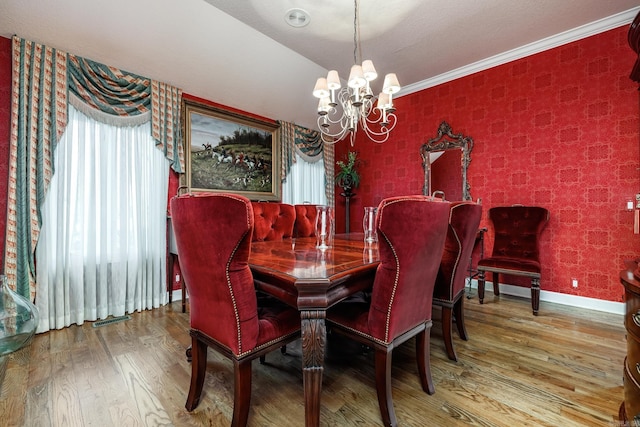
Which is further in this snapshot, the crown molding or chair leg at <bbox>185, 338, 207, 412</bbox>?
the crown molding

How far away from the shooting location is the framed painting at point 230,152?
131 inches

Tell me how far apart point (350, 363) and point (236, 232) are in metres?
1.38

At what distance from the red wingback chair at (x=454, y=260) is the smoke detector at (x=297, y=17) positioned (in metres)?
2.33

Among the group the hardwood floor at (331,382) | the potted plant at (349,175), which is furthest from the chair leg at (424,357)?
the potted plant at (349,175)

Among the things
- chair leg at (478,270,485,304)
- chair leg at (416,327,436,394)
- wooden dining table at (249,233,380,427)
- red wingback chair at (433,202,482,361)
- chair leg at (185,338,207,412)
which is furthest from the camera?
chair leg at (478,270,485,304)

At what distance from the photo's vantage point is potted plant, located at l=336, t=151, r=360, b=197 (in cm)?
489

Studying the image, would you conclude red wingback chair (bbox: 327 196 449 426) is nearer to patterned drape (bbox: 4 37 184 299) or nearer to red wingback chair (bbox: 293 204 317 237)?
red wingback chair (bbox: 293 204 317 237)

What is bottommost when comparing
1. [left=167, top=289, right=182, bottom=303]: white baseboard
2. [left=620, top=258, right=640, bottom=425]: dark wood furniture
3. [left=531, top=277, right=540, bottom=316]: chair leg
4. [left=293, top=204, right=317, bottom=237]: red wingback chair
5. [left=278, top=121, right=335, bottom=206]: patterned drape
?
[left=167, top=289, right=182, bottom=303]: white baseboard

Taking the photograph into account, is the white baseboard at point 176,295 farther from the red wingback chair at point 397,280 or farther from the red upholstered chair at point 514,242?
the red upholstered chair at point 514,242

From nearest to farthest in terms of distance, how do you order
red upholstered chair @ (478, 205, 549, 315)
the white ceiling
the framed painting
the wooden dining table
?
the wooden dining table → the white ceiling → red upholstered chair @ (478, 205, 549, 315) → the framed painting

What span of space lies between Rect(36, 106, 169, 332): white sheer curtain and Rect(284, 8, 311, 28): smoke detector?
6.21 feet

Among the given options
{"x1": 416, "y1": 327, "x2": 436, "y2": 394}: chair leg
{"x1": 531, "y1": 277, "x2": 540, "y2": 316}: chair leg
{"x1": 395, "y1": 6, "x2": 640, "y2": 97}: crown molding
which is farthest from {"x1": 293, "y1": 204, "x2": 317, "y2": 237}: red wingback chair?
{"x1": 395, "y1": 6, "x2": 640, "y2": 97}: crown molding

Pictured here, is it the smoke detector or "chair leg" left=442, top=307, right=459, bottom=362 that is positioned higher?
the smoke detector

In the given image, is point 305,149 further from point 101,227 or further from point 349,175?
point 101,227
